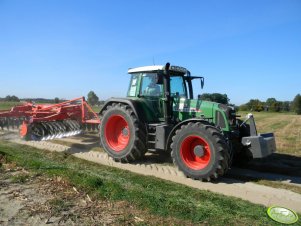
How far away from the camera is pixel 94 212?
450cm

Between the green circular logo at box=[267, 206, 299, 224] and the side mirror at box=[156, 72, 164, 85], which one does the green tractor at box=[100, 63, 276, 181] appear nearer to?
the side mirror at box=[156, 72, 164, 85]

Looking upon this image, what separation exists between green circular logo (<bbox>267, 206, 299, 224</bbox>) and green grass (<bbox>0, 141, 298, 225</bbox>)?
12 cm

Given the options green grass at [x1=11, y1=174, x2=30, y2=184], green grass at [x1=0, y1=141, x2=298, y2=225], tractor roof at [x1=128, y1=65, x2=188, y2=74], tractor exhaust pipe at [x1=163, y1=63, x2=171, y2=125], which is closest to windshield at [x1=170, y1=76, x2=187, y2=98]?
tractor roof at [x1=128, y1=65, x2=188, y2=74]

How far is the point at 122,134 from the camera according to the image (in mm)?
8922

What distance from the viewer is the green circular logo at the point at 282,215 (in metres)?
4.52

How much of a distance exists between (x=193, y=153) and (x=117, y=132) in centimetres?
265

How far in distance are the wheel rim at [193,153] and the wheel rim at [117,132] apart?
6.77 ft

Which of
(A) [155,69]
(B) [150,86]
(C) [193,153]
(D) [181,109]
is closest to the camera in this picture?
(C) [193,153]

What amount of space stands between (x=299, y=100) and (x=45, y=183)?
138 feet

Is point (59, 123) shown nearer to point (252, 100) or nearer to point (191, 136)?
point (191, 136)

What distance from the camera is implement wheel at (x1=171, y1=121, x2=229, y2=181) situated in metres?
6.42

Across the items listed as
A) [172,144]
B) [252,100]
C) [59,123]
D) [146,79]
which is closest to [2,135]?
[59,123]

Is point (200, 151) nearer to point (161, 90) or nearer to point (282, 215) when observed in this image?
point (161, 90)

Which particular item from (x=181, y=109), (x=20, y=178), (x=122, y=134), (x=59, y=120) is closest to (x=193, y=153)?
(x=181, y=109)
